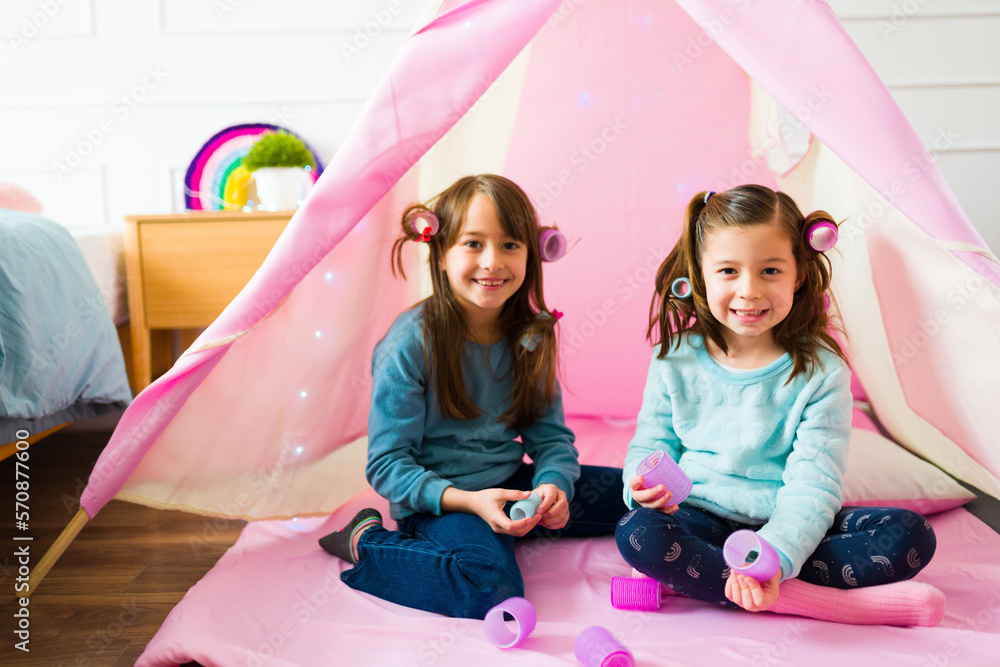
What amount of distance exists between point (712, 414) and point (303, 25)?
1865 mm

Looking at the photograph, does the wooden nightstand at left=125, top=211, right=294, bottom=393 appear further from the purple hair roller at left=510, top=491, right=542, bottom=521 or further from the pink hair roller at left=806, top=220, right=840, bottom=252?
the pink hair roller at left=806, top=220, right=840, bottom=252

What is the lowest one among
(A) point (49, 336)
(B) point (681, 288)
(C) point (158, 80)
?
(A) point (49, 336)

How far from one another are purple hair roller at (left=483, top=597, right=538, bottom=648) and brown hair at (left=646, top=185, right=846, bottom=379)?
0.45 metres

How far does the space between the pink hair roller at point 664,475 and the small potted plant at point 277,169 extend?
5.09ft

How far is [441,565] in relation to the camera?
107cm

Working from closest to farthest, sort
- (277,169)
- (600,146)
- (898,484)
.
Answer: (898,484), (600,146), (277,169)

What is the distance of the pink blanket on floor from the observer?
941 millimetres

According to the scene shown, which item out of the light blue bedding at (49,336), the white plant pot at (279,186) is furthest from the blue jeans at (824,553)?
the white plant pot at (279,186)

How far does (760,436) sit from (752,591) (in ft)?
0.81

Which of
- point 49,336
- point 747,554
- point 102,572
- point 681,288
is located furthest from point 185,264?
point 747,554

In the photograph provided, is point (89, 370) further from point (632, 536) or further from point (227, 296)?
point (632, 536)

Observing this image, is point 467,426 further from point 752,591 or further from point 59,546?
point 59,546

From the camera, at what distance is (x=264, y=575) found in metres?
1.20

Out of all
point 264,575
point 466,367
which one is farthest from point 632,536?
point 264,575
